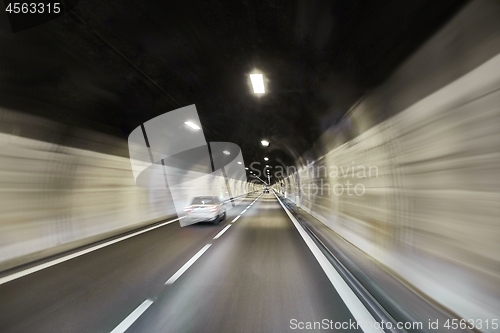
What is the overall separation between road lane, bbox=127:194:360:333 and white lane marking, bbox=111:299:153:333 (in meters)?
0.07

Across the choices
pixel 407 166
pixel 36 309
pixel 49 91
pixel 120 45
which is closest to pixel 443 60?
pixel 407 166

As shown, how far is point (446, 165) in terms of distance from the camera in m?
3.87

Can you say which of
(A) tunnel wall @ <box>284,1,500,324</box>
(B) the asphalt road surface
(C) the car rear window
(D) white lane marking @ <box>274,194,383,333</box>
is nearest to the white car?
(C) the car rear window

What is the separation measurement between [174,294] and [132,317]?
0.92m

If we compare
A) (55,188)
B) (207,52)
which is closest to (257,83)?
(207,52)

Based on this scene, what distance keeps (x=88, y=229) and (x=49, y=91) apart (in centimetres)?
453

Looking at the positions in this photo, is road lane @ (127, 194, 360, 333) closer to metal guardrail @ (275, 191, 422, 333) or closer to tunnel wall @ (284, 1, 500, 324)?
metal guardrail @ (275, 191, 422, 333)

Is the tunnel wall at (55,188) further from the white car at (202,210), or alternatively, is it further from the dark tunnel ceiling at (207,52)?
the white car at (202,210)

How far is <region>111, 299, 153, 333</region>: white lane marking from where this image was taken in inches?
131

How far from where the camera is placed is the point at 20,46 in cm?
516

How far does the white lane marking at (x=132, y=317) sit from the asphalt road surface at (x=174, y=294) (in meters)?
0.01

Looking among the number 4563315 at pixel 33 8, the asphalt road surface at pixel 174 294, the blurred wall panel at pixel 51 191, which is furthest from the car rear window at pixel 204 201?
the number 4563315 at pixel 33 8

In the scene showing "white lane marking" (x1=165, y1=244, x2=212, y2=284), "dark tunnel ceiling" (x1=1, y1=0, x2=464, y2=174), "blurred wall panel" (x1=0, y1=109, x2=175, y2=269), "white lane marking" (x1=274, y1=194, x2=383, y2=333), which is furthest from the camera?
"blurred wall panel" (x1=0, y1=109, x2=175, y2=269)

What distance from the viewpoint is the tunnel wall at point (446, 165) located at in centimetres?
313
